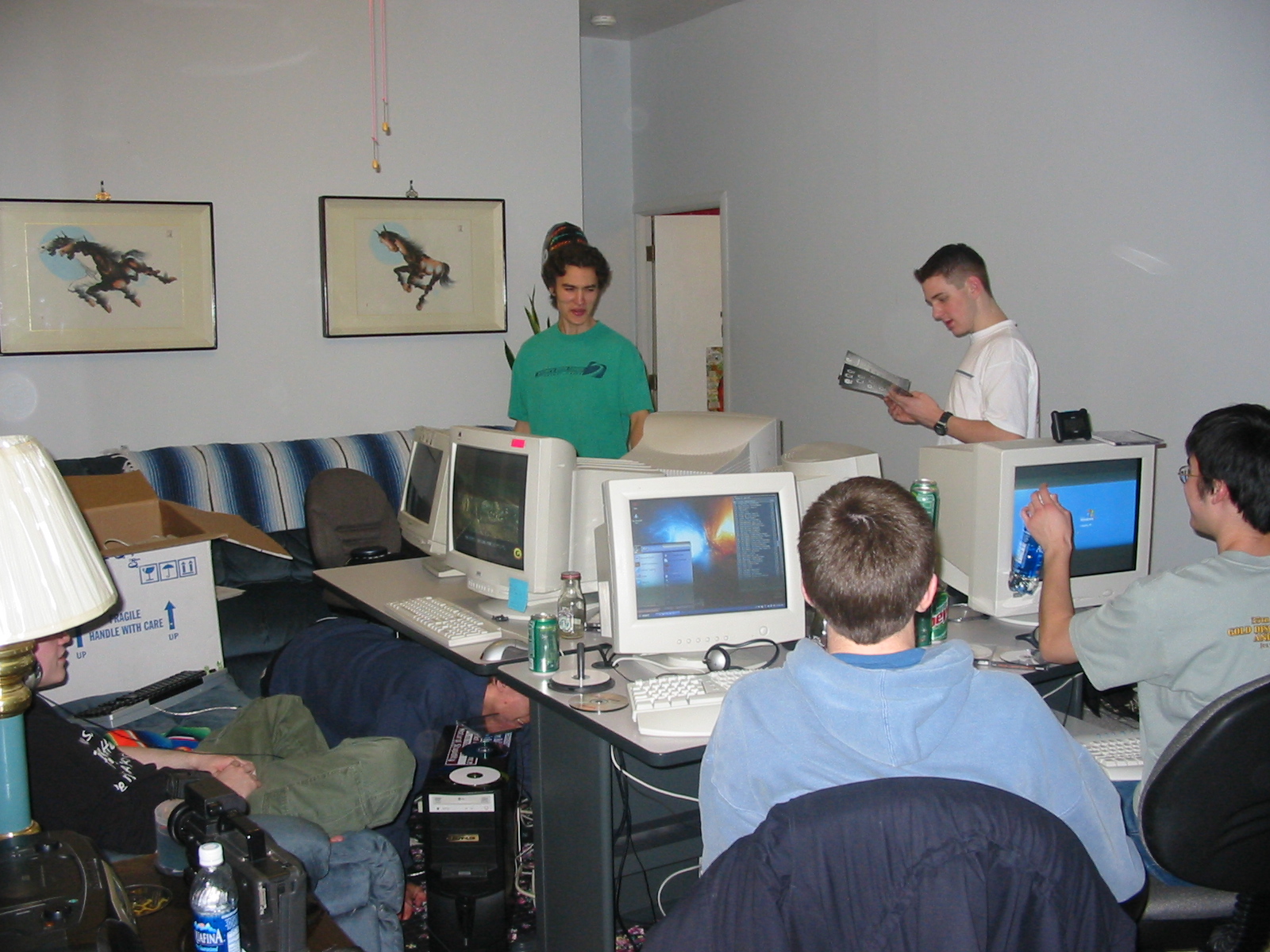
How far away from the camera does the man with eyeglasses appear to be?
1.99 m

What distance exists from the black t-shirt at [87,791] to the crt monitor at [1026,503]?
194cm

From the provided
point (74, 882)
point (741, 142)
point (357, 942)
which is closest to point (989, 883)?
point (74, 882)

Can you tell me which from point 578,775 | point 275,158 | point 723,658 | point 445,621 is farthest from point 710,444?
point 275,158

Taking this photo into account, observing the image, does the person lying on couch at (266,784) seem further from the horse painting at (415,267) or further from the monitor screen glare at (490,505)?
the horse painting at (415,267)

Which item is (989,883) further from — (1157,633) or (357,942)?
(357,942)

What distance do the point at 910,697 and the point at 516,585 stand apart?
1.70 metres

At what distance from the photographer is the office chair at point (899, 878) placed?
3.49 ft

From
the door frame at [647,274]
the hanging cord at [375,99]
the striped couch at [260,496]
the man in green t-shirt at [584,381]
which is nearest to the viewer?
the man in green t-shirt at [584,381]

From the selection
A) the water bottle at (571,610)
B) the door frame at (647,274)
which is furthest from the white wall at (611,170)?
the water bottle at (571,610)

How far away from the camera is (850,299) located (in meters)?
5.60

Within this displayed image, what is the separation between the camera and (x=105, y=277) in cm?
472

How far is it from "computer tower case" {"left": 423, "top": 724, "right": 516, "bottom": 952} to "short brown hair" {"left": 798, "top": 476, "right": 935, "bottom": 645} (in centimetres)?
132

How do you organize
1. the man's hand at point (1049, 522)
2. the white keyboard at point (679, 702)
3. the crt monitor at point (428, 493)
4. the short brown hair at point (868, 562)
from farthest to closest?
the crt monitor at point (428, 493) → the man's hand at point (1049, 522) → the white keyboard at point (679, 702) → the short brown hair at point (868, 562)

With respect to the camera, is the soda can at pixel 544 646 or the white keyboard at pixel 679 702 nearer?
the white keyboard at pixel 679 702
